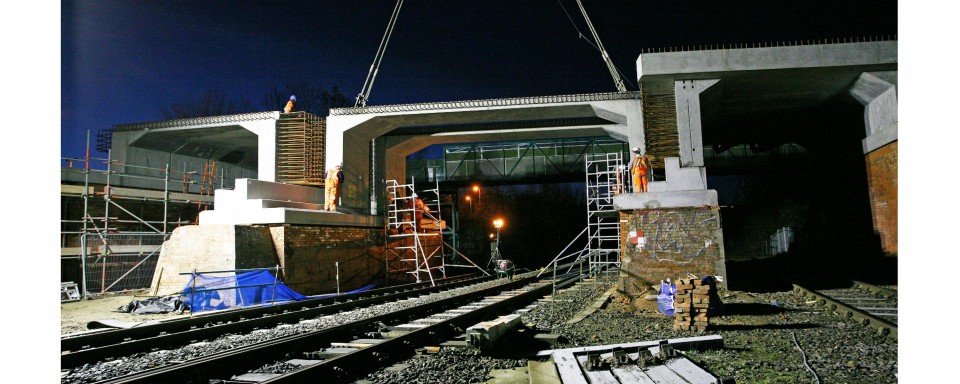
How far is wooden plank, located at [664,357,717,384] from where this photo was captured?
4910mm

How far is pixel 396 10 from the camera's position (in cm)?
1953

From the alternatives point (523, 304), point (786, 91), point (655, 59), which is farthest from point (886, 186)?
point (523, 304)

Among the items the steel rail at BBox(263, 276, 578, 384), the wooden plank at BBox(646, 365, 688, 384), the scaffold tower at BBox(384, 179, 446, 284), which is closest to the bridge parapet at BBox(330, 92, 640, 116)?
the scaffold tower at BBox(384, 179, 446, 284)

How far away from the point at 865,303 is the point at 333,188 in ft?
47.7

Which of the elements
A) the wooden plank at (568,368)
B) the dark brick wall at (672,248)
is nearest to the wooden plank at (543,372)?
the wooden plank at (568,368)

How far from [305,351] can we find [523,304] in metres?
6.31

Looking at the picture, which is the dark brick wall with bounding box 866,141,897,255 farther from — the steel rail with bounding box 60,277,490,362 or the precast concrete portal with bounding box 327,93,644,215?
the steel rail with bounding box 60,277,490,362

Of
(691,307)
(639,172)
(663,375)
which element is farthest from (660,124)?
(663,375)

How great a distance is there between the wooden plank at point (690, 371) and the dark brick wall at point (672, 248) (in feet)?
26.5

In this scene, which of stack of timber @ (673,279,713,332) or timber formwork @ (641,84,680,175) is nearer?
stack of timber @ (673,279,713,332)

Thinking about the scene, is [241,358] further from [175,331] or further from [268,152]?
[268,152]

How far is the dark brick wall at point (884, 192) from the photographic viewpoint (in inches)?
603

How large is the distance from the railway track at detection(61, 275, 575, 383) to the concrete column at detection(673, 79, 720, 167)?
27.6ft

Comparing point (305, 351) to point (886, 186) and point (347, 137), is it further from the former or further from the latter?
point (886, 186)
